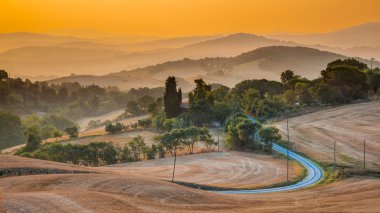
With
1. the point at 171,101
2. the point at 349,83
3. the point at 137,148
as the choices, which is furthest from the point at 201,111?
the point at 349,83

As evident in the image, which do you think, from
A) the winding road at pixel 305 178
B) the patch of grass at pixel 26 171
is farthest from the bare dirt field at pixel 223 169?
the patch of grass at pixel 26 171

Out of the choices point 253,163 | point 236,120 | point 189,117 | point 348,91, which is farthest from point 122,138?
point 348,91

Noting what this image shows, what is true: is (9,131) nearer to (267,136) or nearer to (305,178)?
(267,136)

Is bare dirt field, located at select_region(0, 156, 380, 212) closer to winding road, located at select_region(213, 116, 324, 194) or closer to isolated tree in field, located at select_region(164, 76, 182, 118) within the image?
winding road, located at select_region(213, 116, 324, 194)

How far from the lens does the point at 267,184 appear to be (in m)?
63.8

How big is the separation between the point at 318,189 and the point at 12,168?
33215 millimetres

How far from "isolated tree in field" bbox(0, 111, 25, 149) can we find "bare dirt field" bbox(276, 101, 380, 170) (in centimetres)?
7226

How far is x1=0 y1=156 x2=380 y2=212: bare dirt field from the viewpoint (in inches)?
1326

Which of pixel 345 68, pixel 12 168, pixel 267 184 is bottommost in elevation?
pixel 267 184

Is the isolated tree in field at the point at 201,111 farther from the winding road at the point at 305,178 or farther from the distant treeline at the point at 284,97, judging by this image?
the winding road at the point at 305,178

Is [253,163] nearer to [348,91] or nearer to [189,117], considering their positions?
[189,117]

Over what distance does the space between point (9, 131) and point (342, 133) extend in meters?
88.8

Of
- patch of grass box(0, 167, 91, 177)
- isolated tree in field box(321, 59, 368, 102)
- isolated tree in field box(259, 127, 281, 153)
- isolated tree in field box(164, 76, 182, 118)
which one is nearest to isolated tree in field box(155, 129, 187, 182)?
isolated tree in field box(259, 127, 281, 153)

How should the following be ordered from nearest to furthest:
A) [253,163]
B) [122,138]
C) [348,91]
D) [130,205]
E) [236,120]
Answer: [130,205] → [253,163] → [236,120] → [122,138] → [348,91]
